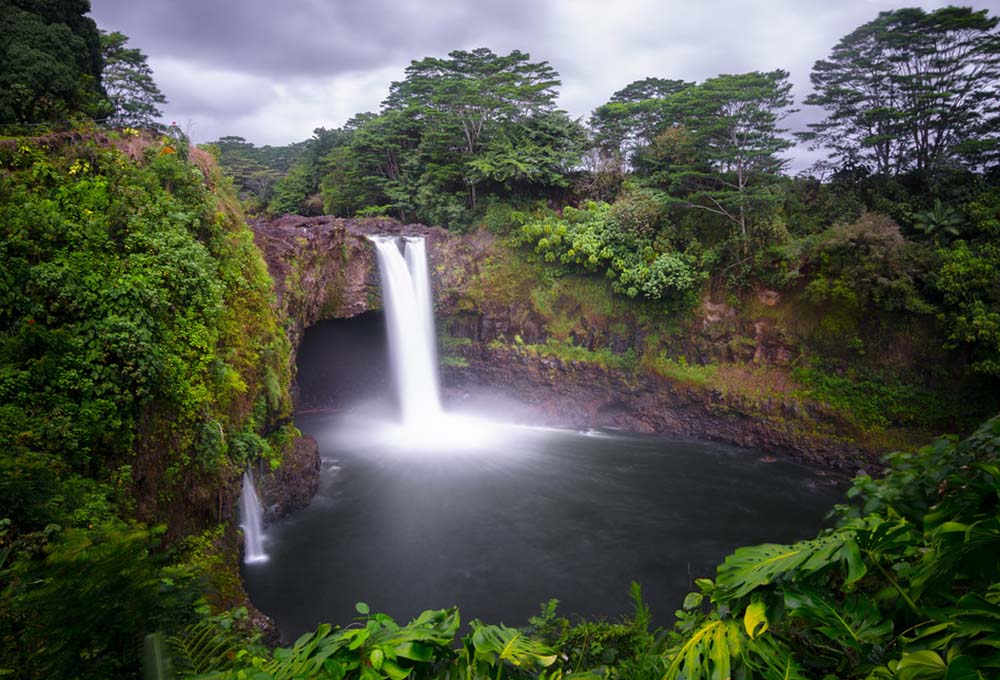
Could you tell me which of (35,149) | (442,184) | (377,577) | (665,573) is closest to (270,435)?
(377,577)

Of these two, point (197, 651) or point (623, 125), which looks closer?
point (197, 651)

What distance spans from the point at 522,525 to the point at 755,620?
8299mm

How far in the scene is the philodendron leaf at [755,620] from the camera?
160 cm

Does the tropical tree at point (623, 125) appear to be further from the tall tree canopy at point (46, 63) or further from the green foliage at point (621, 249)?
the tall tree canopy at point (46, 63)

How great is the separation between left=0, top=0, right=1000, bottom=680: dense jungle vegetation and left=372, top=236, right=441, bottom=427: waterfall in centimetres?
304

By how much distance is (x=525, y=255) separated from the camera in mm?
16609

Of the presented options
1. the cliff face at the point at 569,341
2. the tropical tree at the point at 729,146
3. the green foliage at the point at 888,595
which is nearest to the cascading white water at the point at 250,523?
the cliff face at the point at 569,341

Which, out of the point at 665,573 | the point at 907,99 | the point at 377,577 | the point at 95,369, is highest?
the point at 907,99

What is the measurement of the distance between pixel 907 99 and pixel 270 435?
18.1 metres

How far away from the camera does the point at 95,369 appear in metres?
4.78

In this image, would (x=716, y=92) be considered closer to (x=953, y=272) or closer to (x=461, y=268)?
(x=953, y=272)

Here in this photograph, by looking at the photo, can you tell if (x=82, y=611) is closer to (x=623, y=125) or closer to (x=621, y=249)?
(x=621, y=249)

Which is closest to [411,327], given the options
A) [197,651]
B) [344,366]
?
[344,366]

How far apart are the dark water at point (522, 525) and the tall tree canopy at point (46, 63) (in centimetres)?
879
